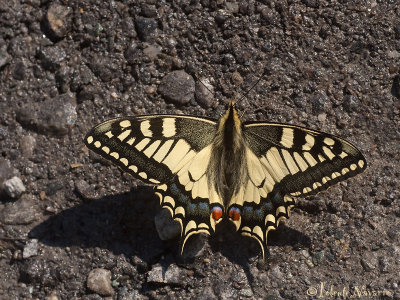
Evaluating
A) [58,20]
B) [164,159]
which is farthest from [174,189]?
[58,20]

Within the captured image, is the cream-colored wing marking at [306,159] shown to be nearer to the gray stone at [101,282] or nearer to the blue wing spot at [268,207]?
the blue wing spot at [268,207]

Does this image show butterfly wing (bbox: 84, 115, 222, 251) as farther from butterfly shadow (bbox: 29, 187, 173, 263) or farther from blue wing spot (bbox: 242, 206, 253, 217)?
butterfly shadow (bbox: 29, 187, 173, 263)

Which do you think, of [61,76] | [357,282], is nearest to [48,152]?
[61,76]

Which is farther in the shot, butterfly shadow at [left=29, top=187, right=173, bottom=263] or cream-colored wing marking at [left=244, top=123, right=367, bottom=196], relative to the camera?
butterfly shadow at [left=29, top=187, right=173, bottom=263]

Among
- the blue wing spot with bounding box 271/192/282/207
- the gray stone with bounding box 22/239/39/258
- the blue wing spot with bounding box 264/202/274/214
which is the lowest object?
the gray stone with bounding box 22/239/39/258

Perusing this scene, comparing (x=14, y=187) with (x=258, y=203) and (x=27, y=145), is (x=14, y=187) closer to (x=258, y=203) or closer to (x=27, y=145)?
(x=27, y=145)

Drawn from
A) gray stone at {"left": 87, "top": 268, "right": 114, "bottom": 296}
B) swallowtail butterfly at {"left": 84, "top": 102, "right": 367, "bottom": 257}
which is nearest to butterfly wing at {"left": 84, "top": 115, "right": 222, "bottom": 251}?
swallowtail butterfly at {"left": 84, "top": 102, "right": 367, "bottom": 257}

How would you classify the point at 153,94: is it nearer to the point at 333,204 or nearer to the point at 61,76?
the point at 61,76
